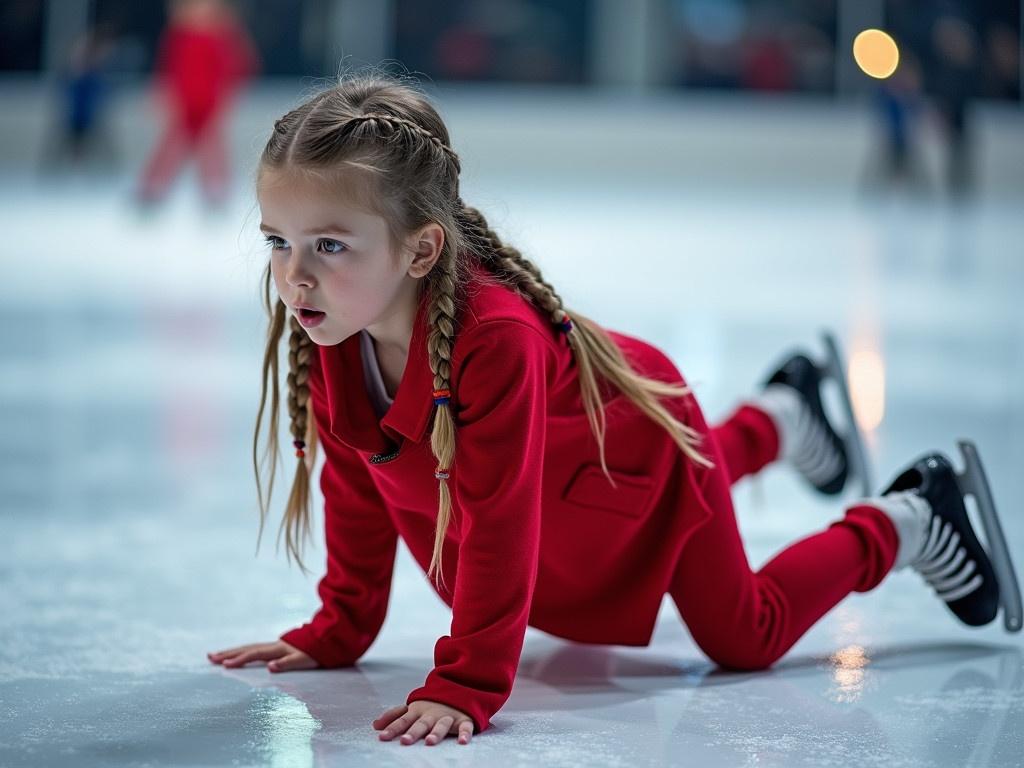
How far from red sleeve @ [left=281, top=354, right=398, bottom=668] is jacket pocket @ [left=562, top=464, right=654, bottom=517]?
0.82 feet

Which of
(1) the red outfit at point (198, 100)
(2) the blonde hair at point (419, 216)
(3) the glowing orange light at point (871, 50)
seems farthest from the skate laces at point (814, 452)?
(3) the glowing orange light at point (871, 50)

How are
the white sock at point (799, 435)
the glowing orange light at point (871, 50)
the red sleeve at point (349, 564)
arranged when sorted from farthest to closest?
the glowing orange light at point (871, 50) → the white sock at point (799, 435) → the red sleeve at point (349, 564)

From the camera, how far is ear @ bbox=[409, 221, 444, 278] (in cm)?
155

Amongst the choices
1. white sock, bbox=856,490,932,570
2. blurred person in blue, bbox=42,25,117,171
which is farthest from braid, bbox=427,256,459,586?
blurred person in blue, bbox=42,25,117,171

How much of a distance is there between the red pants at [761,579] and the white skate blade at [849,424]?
0.47 meters

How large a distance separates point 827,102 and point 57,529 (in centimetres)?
1261

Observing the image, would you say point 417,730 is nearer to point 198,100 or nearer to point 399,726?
point 399,726

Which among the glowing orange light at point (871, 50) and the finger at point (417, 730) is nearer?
the finger at point (417, 730)

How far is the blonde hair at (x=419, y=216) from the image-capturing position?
1501mm

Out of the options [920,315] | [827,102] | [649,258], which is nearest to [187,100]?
[649,258]

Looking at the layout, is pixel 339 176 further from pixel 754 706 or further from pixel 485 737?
pixel 754 706

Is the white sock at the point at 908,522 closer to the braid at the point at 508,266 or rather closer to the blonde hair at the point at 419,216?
the blonde hair at the point at 419,216

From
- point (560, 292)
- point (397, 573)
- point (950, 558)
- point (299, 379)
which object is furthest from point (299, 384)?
point (560, 292)

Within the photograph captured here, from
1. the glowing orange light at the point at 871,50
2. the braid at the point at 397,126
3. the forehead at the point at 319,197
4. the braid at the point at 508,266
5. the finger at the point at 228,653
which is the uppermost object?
the glowing orange light at the point at 871,50
